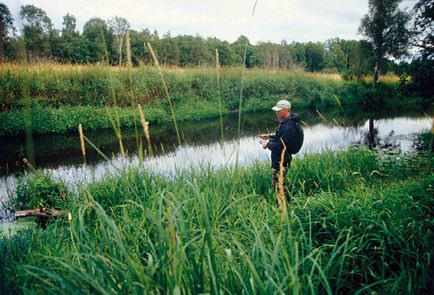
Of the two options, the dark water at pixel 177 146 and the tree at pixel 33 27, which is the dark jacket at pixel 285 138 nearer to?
the dark water at pixel 177 146

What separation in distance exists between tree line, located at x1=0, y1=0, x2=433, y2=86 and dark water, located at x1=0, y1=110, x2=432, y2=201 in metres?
2.69

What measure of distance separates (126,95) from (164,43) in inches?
481

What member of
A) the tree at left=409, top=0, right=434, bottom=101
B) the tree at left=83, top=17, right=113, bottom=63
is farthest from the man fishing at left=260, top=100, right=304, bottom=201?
the tree at left=409, top=0, right=434, bottom=101

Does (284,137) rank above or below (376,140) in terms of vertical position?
above

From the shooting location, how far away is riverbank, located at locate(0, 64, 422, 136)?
12.0m

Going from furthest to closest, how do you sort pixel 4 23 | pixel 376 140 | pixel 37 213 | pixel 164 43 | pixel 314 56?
1. pixel 314 56
2. pixel 164 43
3. pixel 376 140
4. pixel 37 213
5. pixel 4 23

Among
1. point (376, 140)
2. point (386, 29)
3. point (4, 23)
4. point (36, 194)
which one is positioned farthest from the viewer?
point (386, 29)

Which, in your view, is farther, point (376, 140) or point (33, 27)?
point (376, 140)

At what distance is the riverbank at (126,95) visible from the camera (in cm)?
1197

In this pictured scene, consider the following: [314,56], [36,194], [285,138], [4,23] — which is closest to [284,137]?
[285,138]

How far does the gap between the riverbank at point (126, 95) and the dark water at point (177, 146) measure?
0.81m

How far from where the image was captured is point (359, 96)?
88.9ft

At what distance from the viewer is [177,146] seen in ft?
36.6

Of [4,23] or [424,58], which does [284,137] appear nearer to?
[4,23]
